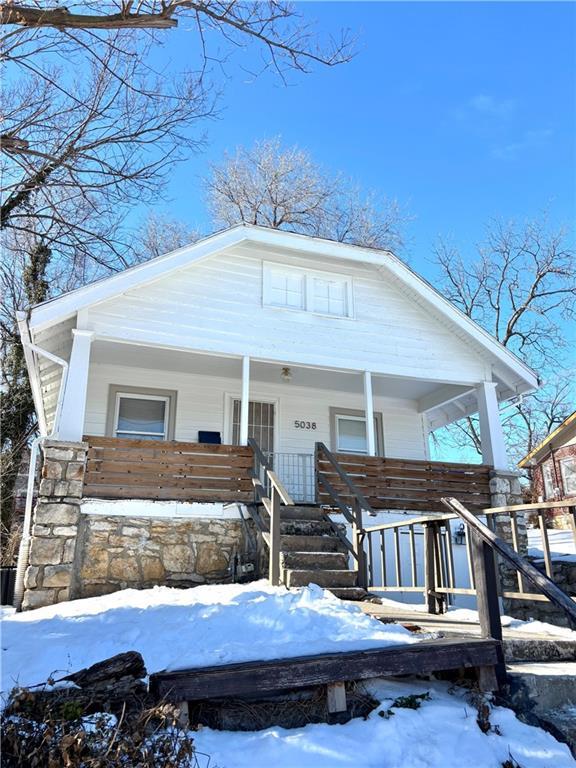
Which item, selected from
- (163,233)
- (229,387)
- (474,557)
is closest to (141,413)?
(229,387)

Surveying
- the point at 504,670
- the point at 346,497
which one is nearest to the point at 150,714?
the point at 504,670

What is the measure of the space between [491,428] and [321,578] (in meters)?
5.77

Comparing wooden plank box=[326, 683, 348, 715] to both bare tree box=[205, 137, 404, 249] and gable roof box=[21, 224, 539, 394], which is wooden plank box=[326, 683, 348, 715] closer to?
gable roof box=[21, 224, 539, 394]

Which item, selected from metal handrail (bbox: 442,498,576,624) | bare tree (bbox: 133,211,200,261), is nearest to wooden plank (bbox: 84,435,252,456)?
metal handrail (bbox: 442,498,576,624)

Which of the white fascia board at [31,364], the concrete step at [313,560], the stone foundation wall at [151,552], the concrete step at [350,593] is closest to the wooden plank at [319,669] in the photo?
the concrete step at [350,593]

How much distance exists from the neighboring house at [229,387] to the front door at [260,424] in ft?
0.09

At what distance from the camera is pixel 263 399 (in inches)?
464

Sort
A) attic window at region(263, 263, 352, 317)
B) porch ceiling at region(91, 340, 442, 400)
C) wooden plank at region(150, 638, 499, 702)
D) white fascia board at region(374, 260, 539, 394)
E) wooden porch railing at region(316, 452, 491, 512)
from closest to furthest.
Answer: wooden plank at region(150, 638, 499, 702) → wooden porch railing at region(316, 452, 491, 512) → porch ceiling at region(91, 340, 442, 400) → attic window at region(263, 263, 352, 317) → white fascia board at region(374, 260, 539, 394)

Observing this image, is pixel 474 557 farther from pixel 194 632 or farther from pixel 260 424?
pixel 260 424

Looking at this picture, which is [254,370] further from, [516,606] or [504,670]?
[504,670]

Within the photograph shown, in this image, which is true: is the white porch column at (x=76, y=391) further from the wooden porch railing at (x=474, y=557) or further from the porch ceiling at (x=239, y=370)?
the wooden porch railing at (x=474, y=557)

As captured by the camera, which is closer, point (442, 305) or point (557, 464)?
point (442, 305)

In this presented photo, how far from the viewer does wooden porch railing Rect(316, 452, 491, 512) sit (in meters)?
10.0

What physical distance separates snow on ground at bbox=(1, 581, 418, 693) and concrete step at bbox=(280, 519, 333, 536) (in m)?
1.88
